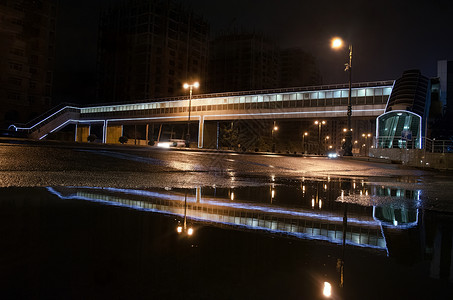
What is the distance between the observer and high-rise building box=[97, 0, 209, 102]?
367ft

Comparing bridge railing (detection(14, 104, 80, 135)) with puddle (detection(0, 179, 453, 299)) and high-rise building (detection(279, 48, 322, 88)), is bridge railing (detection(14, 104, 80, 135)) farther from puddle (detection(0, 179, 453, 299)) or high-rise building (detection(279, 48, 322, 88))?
high-rise building (detection(279, 48, 322, 88))

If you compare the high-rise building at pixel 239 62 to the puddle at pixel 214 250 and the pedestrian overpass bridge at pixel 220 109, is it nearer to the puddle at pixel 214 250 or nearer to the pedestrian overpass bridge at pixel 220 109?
the pedestrian overpass bridge at pixel 220 109

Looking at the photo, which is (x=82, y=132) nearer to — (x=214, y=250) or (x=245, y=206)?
(x=245, y=206)

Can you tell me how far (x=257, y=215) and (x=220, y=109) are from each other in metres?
63.1

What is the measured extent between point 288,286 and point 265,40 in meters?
152

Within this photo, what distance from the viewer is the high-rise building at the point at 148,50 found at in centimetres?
11181

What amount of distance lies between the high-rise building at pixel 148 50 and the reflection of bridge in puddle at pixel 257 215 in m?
110

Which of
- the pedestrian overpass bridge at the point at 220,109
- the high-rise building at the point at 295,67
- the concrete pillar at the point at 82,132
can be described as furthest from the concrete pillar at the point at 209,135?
the high-rise building at the point at 295,67

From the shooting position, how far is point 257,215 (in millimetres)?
4219

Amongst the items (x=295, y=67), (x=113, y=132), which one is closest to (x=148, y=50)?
(x=113, y=132)

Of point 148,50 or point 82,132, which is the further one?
point 148,50

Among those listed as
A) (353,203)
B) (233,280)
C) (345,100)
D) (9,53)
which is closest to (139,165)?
(353,203)

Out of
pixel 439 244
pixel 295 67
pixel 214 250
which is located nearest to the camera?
pixel 214 250

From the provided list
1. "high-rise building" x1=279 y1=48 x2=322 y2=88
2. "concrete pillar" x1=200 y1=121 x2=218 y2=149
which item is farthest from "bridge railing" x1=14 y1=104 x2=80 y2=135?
"high-rise building" x1=279 y1=48 x2=322 y2=88
